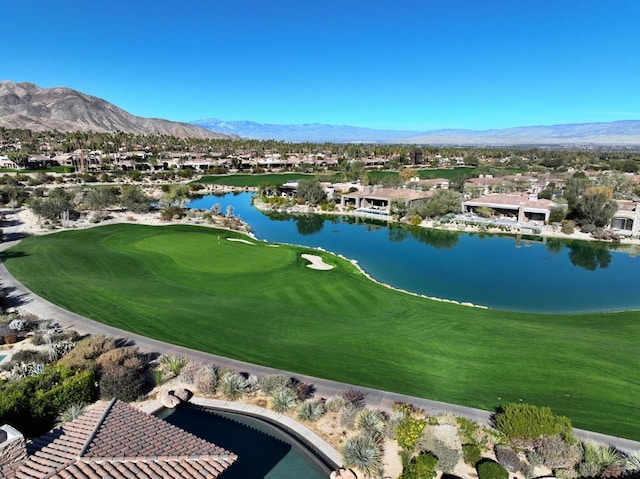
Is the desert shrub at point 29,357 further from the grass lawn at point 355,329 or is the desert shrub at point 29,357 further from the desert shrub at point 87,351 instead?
the grass lawn at point 355,329

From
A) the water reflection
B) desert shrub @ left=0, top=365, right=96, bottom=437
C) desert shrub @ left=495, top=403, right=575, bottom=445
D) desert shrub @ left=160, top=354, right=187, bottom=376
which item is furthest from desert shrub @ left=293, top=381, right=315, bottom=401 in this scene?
the water reflection

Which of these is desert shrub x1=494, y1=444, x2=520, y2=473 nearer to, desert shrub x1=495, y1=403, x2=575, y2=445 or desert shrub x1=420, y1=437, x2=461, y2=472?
desert shrub x1=495, y1=403, x2=575, y2=445

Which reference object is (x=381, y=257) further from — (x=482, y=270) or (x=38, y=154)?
(x=38, y=154)

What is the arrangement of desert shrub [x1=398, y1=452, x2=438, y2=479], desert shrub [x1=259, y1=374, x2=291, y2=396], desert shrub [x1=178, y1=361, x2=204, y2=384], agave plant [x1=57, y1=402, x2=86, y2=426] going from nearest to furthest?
desert shrub [x1=398, y1=452, x2=438, y2=479] → agave plant [x1=57, y1=402, x2=86, y2=426] → desert shrub [x1=259, y1=374, x2=291, y2=396] → desert shrub [x1=178, y1=361, x2=204, y2=384]

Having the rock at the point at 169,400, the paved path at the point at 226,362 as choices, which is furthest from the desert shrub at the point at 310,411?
the rock at the point at 169,400

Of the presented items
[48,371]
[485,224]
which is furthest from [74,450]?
[485,224]

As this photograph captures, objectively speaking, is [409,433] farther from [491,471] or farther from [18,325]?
[18,325]
